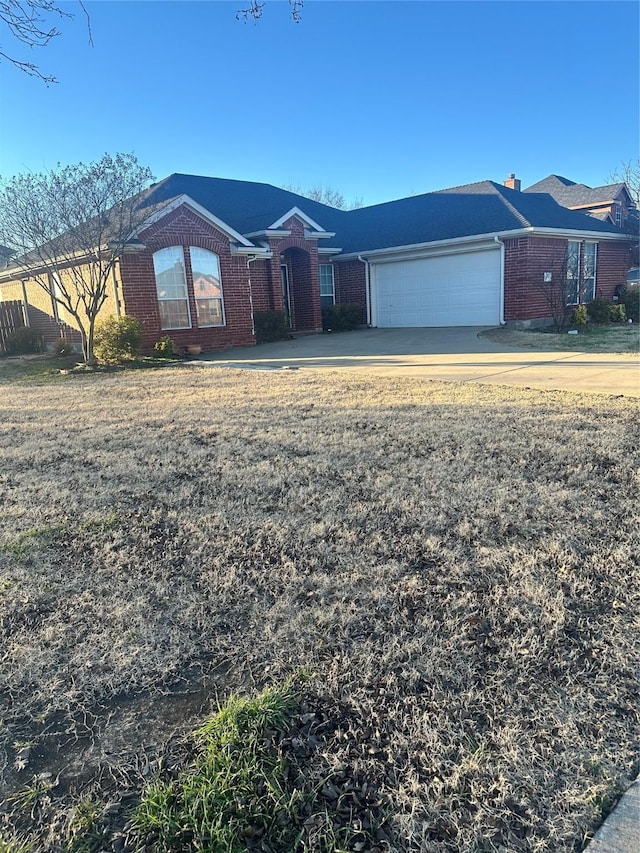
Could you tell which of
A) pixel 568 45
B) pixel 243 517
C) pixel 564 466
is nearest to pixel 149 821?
pixel 243 517

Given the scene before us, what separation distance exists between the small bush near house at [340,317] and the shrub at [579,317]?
295 inches

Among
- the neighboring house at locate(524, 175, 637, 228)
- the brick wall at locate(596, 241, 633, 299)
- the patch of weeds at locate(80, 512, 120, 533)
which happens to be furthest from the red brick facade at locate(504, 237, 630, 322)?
the patch of weeds at locate(80, 512, 120, 533)

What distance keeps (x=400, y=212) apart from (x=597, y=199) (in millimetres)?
14998

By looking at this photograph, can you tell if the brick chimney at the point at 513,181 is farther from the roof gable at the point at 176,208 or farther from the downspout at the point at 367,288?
the roof gable at the point at 176,208

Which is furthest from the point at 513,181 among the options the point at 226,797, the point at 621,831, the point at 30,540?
the point at 226,797

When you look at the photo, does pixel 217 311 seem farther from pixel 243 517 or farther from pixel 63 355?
pixel 243 517

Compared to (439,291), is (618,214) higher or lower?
higher

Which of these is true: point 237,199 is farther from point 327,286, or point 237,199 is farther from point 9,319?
point 9,319

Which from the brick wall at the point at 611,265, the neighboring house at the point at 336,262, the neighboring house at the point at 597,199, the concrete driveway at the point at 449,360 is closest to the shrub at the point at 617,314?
the neighboring house at the point at 336,262

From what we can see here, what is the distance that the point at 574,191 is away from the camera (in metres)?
32.4

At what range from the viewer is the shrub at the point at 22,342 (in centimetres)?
1719

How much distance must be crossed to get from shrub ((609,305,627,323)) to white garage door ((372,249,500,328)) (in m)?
4.16

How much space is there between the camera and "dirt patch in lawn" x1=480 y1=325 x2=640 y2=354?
41.8ft

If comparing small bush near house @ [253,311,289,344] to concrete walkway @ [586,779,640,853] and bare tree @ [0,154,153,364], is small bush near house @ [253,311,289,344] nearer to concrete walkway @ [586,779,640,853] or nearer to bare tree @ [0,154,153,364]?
bare tree @ [0,154,153,364]
